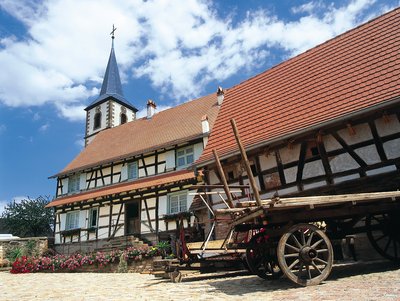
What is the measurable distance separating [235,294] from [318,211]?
2.11 meters

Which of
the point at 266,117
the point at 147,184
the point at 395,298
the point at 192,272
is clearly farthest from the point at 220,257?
the point at 147,184

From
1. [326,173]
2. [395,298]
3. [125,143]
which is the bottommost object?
[395,298]

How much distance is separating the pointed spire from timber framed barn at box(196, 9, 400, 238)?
2408 centimetres

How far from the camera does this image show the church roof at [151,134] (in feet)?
66.8

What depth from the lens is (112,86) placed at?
3609 cm

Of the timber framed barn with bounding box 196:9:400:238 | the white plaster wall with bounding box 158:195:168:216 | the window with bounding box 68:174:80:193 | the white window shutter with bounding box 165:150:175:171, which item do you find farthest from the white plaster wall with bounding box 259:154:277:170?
the window with bounding box 68:174:80:193

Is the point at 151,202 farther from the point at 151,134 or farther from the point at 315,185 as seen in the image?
the point at 315,185

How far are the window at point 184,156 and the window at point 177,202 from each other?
1.86 m

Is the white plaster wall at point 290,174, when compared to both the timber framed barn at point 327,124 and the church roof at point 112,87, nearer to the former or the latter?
the timber framed barn at point 327,124

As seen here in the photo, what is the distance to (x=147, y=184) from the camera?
746 inches

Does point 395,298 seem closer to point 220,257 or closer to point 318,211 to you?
point 318,211

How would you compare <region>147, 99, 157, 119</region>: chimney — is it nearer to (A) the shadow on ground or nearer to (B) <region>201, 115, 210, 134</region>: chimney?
(B) <region>201, 115, 210, 134</region>: chimney

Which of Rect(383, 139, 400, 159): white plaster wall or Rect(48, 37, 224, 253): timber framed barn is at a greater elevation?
Rect(48, 37, 224, 253): timber framed barn

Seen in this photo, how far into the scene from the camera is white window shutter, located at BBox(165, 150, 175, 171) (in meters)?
19.6
